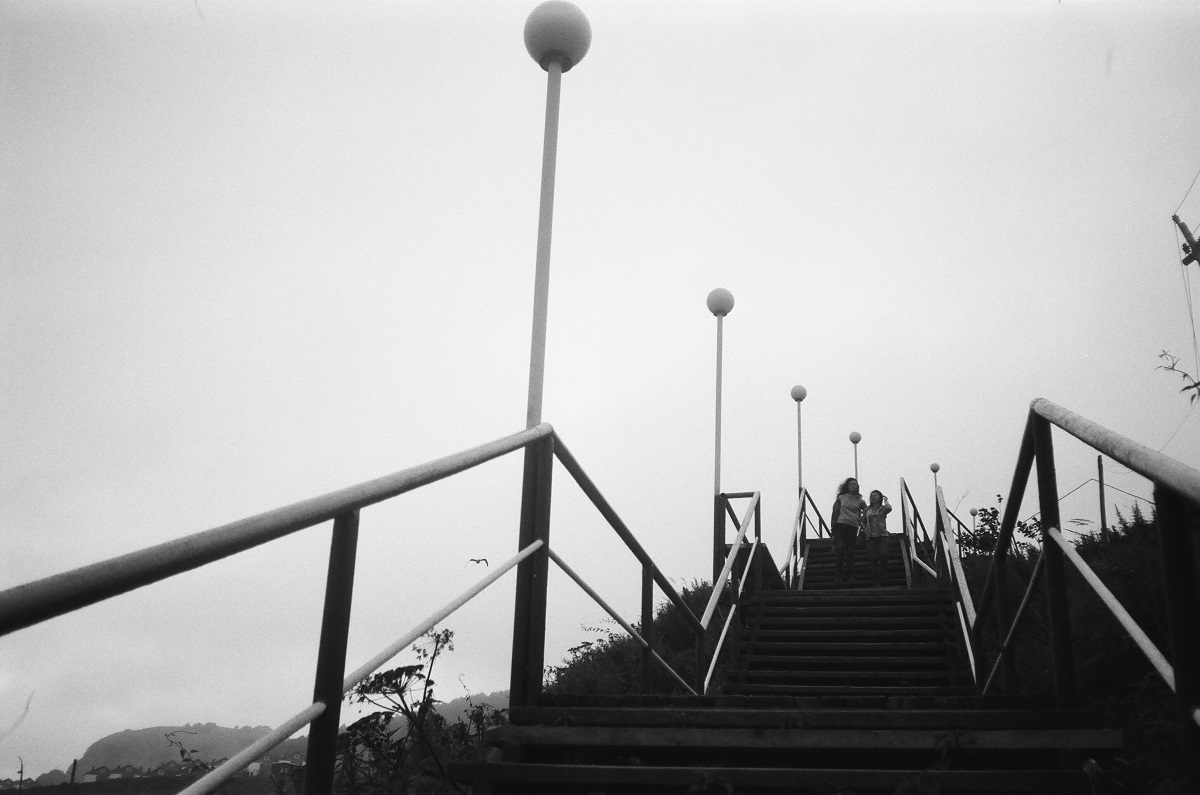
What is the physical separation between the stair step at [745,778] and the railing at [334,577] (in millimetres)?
465

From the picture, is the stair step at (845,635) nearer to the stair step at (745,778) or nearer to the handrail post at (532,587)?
the handrail post at (532,587)

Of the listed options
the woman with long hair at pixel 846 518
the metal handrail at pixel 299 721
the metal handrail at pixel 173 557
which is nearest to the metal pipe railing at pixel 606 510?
the metal handrail at pixel 299 721

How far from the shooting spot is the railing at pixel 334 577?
1033mm

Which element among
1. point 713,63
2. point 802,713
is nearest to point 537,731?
point 802,713

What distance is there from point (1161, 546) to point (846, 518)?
8.82 metres

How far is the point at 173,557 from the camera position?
1.19 meters

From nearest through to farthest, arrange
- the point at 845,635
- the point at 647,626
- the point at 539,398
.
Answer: the point at 539,398, the point at 647,626, the point at 845,635

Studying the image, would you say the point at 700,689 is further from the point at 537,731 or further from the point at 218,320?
the point at 218,320

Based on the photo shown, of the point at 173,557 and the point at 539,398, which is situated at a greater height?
the point at 539,398

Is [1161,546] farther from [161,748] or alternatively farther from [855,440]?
[855,440]

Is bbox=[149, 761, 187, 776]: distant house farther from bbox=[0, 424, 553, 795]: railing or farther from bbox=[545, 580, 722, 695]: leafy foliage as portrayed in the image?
bbox=[545, 580, 722, 695]: leafy foliage

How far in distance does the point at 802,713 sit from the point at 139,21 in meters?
6.64

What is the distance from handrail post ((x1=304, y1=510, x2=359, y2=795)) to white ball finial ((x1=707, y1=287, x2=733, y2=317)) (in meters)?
7.94

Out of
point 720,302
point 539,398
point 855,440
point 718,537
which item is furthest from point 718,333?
point 855,440
